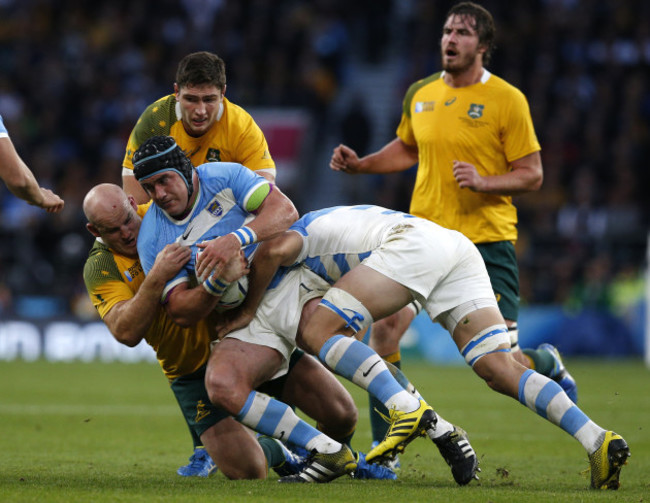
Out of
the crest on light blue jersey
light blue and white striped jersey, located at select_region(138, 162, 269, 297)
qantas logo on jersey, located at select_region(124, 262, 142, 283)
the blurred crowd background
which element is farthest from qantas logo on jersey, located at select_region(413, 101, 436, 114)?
the blurred crowd background

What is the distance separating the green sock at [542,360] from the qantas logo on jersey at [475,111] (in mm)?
1540

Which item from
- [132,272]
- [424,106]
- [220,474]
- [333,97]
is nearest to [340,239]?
[132,272]

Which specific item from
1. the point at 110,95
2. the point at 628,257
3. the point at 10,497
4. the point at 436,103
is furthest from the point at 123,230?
the point at 110,95

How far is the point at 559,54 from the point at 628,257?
4.79 metres

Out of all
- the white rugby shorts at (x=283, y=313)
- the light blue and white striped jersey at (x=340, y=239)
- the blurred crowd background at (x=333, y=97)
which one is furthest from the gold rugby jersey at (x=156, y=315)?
the blurred crowd background at (x=333, y=97)

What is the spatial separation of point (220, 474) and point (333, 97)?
1471cm

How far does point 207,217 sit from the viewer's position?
532 cm

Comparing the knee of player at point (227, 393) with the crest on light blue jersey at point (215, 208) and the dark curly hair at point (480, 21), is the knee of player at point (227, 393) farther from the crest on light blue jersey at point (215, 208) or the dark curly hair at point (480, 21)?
Result: the dark curly hair at point (480, 21)

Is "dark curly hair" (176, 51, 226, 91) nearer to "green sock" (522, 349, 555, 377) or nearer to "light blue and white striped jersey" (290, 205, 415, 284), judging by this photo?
"light blue and white striped jersey" (290, 205, 415, 284)

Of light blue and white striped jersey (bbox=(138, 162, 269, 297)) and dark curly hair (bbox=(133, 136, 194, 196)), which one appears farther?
light blue and white striped jersey (bbox=(138, 162, 269, 297))

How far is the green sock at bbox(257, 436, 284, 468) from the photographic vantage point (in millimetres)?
5691

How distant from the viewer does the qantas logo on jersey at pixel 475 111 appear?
6645mm

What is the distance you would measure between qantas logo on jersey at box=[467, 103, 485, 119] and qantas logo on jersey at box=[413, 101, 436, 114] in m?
0.26

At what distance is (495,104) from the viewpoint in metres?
6.64
